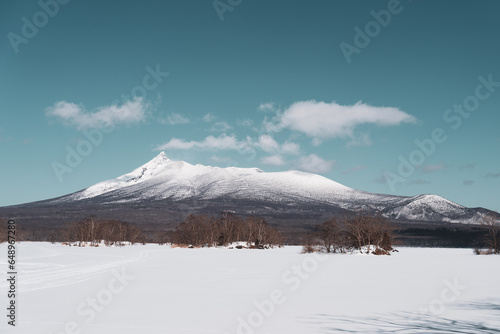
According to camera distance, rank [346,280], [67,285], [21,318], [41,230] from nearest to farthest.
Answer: [21,318] < [67,285] < [346,280] < [41,230]

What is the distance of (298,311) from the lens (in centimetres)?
1216

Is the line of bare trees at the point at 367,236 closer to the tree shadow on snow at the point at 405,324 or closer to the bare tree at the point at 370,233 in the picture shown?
the bare tree at the point at 370,233

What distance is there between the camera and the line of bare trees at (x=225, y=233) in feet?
256

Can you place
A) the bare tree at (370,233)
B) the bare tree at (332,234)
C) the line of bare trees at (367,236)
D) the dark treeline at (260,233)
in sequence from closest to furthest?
the line of bare trees at (367,236) → the bare tree at (370,233) → the dark treeline at (260,233) → the bare tree at (332,234)

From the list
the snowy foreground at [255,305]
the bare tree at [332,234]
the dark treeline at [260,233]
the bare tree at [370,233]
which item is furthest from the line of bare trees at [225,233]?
the snowy foreground at [255,305]

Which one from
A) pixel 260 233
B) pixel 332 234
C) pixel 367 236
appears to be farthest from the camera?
pixel 260 233

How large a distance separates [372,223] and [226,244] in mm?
32892

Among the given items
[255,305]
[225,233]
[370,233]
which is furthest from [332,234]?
[255,305]

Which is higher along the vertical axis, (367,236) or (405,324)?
(367,236)

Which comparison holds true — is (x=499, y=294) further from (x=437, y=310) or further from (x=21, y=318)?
(x=21, y=318)

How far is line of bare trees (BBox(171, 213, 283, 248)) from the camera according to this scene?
256 ft

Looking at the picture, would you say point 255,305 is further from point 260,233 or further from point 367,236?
point 260,233

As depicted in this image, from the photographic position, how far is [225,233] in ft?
262

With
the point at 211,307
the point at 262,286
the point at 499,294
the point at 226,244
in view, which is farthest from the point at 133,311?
the point at 226,244
